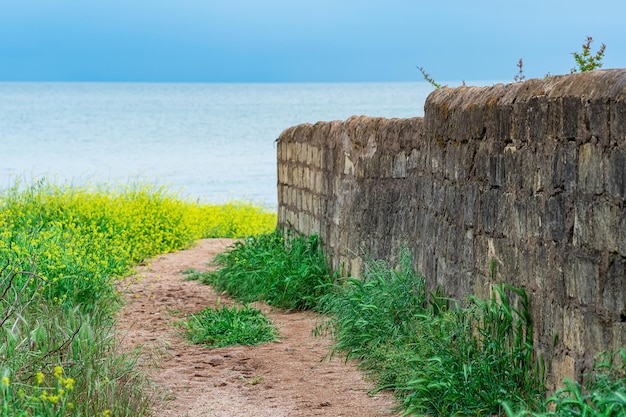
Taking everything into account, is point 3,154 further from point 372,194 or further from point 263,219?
point 372,194

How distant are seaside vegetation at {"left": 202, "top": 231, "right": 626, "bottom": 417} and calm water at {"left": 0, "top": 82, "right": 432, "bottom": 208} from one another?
9972mm

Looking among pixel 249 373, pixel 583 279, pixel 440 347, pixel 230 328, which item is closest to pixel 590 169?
pixel 583 279

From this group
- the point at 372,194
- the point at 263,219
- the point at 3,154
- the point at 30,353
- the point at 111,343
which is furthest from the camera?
the point at 3,154

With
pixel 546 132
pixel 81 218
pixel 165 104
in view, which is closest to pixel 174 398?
pixel 546 132

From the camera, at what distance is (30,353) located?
18.0 ft

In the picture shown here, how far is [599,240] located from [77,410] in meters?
2.89

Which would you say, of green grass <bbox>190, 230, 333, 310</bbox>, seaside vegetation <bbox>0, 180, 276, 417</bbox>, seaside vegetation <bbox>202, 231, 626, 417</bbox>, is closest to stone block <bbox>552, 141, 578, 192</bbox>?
seaside vegetation <bbox>202, 231, 626, 417</bbox>

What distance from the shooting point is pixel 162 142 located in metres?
51.1

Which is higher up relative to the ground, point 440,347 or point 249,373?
point 440,347

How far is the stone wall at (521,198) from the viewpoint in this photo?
436 centimetres

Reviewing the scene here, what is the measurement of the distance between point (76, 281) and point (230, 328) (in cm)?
150

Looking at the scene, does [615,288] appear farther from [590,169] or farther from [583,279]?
[590,169]

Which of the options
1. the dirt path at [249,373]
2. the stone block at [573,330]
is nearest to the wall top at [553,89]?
the stone block at [573,330]

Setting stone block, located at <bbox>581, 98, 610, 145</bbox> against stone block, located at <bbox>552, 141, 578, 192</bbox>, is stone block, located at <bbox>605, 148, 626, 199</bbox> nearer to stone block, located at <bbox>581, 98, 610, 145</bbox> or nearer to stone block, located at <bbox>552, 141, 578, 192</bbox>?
stone block, located at <bbox>581, 98, 610, 145</bbox>
